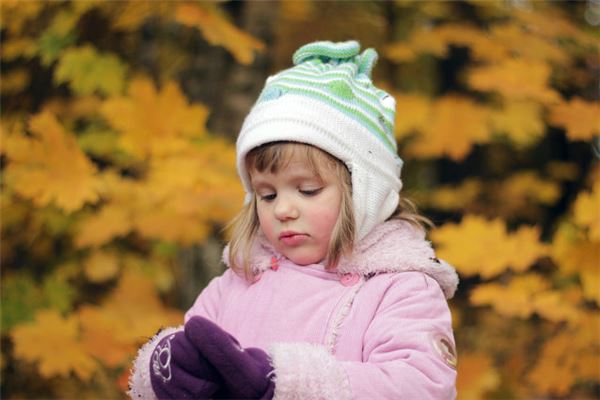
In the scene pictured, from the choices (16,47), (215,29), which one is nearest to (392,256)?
(215,29)

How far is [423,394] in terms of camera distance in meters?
1.78

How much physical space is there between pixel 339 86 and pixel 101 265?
9.05 ft

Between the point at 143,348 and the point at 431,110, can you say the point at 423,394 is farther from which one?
the point at 431,110

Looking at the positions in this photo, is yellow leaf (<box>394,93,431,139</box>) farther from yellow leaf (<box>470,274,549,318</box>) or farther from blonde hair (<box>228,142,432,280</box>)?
blonde hair (<box>228,142,432,280</box>)

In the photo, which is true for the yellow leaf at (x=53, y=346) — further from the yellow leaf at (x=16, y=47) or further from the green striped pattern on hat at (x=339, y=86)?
the green striped pattern on hat at (x=339, y=86)

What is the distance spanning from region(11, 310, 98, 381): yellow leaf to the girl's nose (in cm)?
205

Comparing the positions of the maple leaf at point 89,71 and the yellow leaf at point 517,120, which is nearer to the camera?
the maple leaf at point 89,71

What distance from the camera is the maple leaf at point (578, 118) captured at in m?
3.94

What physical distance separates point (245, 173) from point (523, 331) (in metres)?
5.25

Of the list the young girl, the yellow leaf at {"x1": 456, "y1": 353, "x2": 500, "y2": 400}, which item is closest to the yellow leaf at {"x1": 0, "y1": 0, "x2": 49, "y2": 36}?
the young girl

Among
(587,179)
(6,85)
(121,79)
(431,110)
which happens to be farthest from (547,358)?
(6,85)

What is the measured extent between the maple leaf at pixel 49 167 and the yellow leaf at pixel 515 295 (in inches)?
74.6

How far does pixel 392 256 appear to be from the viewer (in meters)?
2.01

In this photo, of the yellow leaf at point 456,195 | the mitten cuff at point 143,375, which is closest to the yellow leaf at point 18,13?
the mitten cuff at point 143,375
